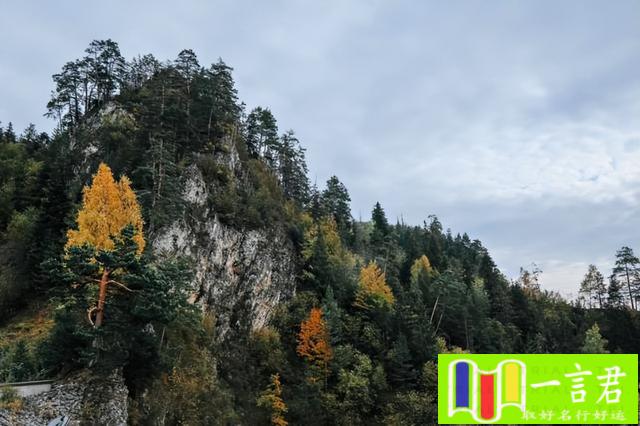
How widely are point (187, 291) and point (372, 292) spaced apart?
80.6 ft

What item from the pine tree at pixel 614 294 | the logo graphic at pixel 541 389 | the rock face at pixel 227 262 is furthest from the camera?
the pine tree at pixel 614 294

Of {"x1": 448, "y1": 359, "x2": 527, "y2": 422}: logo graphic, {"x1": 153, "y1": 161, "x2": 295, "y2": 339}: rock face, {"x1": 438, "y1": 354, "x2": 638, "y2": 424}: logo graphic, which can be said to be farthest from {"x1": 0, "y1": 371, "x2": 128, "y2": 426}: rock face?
{"x1": 153, "y1": 161, "x2": 295, "y2": 339}: rock face

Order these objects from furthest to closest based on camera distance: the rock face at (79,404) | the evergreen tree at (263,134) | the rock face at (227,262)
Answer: the evergreen tree at (263,134) → the rock face at (227,262) → the rock face at (79,404)

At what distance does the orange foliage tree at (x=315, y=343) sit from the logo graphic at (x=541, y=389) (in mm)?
26232

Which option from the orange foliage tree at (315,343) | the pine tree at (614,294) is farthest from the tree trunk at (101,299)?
the pine tree at (614,294)

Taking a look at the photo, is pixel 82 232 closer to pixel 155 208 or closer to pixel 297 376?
pixel 155 208

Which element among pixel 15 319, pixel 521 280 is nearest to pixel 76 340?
pixel 15 319

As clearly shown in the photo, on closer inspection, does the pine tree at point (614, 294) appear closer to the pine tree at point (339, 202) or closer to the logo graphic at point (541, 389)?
the pine tree at point (339, 202)

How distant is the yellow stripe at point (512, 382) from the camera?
12.5m

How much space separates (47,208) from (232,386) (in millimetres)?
20305

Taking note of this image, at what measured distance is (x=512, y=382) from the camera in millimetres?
12578

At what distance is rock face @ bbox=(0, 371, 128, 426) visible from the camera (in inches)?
594

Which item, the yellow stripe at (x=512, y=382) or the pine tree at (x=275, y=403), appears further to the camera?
the pine tree at (x=275, y=403)

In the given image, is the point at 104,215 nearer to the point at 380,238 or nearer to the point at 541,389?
the point at 541,389
